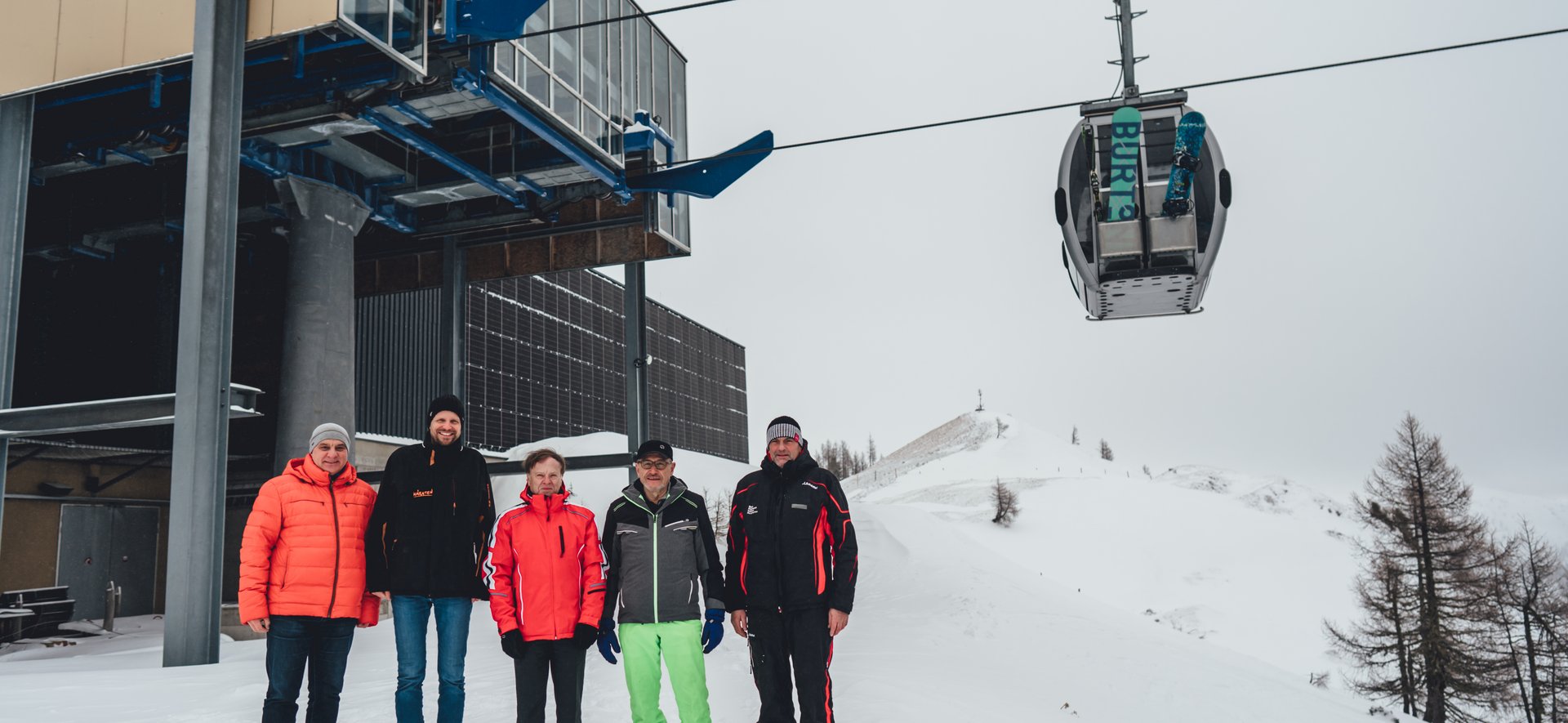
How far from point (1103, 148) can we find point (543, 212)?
40.5ft

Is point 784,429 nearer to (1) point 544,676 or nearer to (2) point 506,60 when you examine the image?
(1) point 544,676

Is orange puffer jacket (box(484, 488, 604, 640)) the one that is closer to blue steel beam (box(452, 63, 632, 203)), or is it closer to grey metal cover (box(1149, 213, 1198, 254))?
grey metal cover (box(1149, 213, 1198, 254))

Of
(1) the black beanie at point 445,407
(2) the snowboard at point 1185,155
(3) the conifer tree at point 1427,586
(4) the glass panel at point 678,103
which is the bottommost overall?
(3) the conifer tree at point 1427,586

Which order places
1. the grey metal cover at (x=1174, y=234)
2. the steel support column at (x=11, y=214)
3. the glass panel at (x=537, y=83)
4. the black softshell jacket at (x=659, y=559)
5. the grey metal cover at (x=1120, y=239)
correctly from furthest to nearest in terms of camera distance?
the glass panel at (x=537, y=83)
the steel support column at (x=11, y=214)
the grey metal cover at (x=1120, y=239)
the grey metal cover at (x=1174, y=234)
the black softshell jacket at (x=659, y=559)

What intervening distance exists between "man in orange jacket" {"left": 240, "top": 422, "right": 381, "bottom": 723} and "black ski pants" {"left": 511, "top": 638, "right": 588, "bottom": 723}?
34.8 inches

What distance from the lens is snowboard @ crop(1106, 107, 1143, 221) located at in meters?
10.6

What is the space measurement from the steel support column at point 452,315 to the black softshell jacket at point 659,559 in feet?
56.5

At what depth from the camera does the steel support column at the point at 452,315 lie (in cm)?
2192

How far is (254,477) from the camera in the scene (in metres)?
23.6

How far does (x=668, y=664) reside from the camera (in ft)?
18.0

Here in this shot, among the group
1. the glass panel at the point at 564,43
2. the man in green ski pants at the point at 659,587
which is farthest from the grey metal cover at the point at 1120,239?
the glass panel at the point at 564,43

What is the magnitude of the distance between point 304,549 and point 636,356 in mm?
16431

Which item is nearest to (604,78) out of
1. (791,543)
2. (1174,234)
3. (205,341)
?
(205,341)

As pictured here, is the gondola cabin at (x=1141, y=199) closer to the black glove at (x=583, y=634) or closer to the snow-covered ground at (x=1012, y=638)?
the snow-covered ground at (x=1012, y=638)
